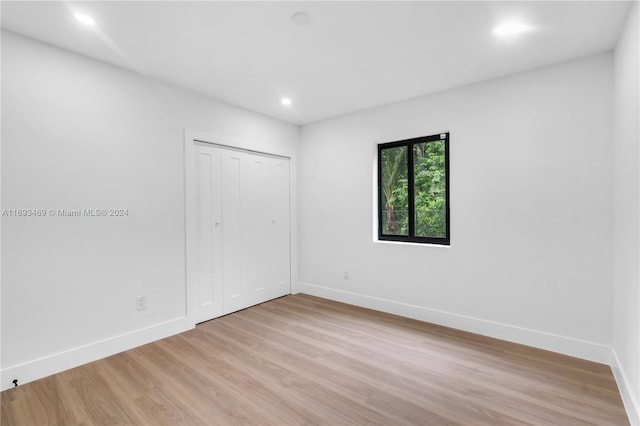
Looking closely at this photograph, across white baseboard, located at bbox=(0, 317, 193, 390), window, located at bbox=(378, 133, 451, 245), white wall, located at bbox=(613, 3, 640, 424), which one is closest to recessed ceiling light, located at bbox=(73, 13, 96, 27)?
white baseboard, located at bbox=(0, 317, 193, 390)

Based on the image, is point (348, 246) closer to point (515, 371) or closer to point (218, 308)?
point (218, 308)

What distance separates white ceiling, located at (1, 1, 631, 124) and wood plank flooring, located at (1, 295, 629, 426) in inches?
99.0

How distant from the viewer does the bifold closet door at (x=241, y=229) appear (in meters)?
3.48

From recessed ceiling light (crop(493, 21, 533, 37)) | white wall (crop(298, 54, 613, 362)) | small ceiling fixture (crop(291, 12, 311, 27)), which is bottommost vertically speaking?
white wall (crop(298, 54, 613, 362))

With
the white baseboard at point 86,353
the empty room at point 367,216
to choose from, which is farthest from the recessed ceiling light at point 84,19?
the white baseboard at point 86,353

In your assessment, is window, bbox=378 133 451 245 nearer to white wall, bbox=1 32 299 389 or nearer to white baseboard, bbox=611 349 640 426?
white baseboard, bbox=611 349 640 426

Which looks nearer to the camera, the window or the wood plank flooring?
the wood plank flooring

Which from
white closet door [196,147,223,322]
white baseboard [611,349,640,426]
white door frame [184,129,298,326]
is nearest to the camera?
white baseboard [611,349,640,426]

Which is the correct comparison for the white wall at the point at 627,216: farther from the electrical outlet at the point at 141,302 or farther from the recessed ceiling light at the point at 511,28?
the electrical outlet at the point at 141,302

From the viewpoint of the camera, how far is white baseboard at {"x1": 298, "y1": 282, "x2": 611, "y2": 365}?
8.35ft

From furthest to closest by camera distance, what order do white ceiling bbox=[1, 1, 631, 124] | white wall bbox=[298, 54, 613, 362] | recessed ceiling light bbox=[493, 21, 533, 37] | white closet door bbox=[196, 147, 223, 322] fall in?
white closet door bbox=[196, 147, 223, 322] → white wall bbox=[298, 54, 613, 362] → recessed ceiling light bbox=[493, 21, 533, 37] → white ceiling bbox=[1, 1, 631, 124]

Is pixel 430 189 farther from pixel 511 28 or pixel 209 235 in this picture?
pixel 209 235

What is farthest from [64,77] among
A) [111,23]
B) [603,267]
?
[603,267]

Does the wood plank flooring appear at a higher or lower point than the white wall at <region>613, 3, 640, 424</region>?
lower
